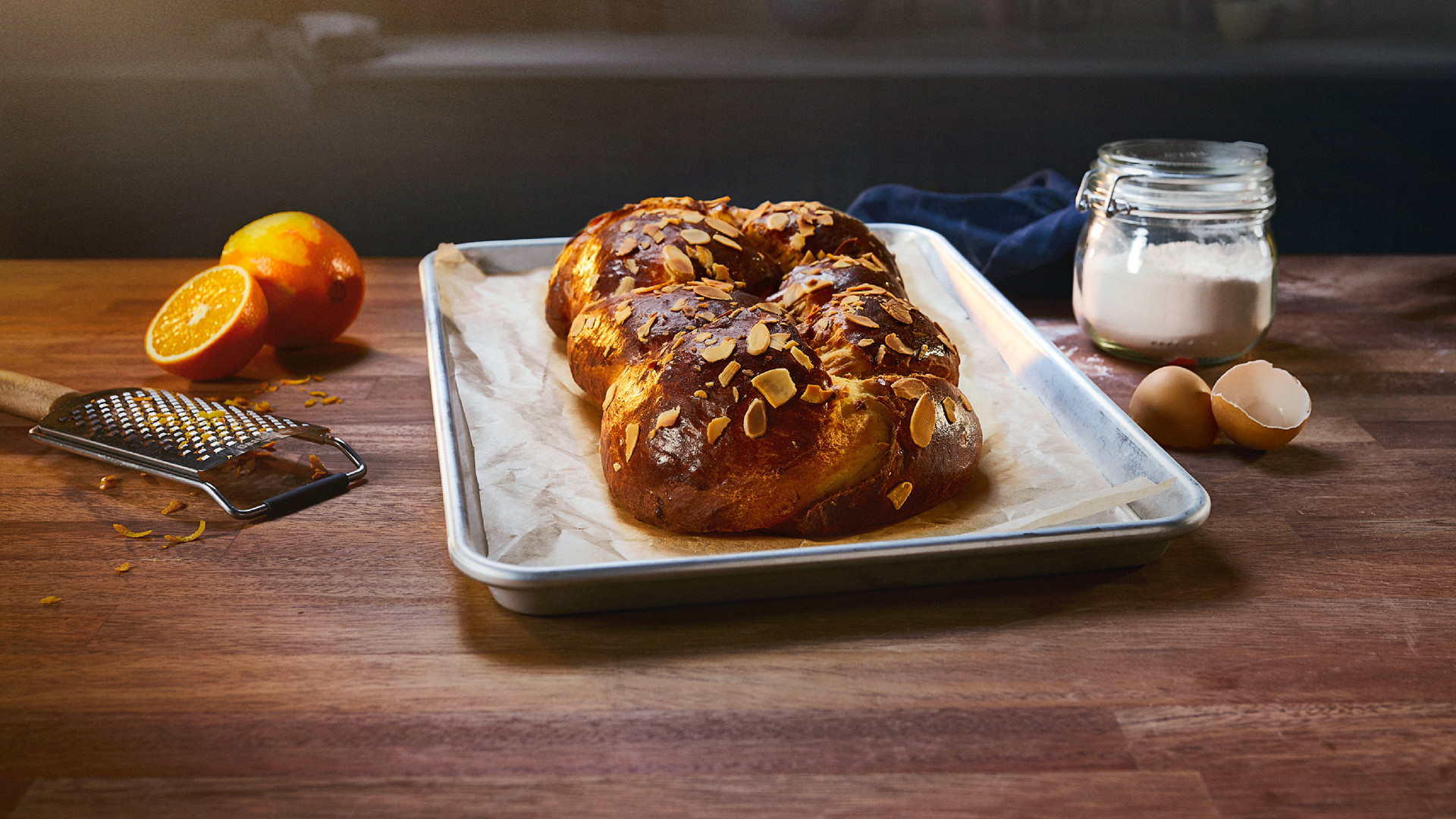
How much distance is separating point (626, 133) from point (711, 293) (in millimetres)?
1397

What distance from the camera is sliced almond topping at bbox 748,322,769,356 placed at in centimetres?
89

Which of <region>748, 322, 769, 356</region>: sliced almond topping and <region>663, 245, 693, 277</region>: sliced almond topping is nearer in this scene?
<region>748, 322, 769, 356</region>: sliced almond topping

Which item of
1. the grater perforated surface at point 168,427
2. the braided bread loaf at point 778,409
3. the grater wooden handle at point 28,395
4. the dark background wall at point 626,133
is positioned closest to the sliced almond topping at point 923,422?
the braided bread loaf at point 778,409

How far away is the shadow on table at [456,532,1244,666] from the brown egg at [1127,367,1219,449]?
0.87 ft

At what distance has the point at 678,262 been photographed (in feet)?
3.98

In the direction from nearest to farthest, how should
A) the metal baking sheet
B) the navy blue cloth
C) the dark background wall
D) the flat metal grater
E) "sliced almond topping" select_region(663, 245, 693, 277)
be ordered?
the metal baking sheet, the flat metal grater, "sliced almond topping" select_region(663, 245, 693, 277), the navy blue cloth, the dark background wall

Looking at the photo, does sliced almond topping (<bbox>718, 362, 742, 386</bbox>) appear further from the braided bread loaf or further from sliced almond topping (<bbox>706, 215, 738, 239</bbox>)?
sliced almond topping (<bbox>706, 215, 738, 239</bbox>)

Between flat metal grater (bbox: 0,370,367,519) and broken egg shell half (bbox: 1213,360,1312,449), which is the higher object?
flat metal grater (bbox: 0,370,367,519)

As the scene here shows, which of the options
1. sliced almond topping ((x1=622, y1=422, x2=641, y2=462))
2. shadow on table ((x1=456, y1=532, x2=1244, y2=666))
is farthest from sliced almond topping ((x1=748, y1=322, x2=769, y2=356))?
shadow on table ((x1=456, y1=532, x2=1244, y2=666))

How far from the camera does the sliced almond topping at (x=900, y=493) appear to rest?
87 cm

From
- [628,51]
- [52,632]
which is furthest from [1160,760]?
[628,51]

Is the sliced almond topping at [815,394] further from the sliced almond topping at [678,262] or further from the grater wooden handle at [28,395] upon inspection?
the grater wooden handle at [28,395]

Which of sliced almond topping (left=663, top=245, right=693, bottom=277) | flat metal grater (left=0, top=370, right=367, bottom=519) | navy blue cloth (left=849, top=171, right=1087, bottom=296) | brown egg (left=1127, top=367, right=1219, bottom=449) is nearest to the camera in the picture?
flat metal grater (left=0, top=370, right=367, bottom=519)

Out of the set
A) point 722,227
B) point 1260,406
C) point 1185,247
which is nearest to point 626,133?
point 722,227
